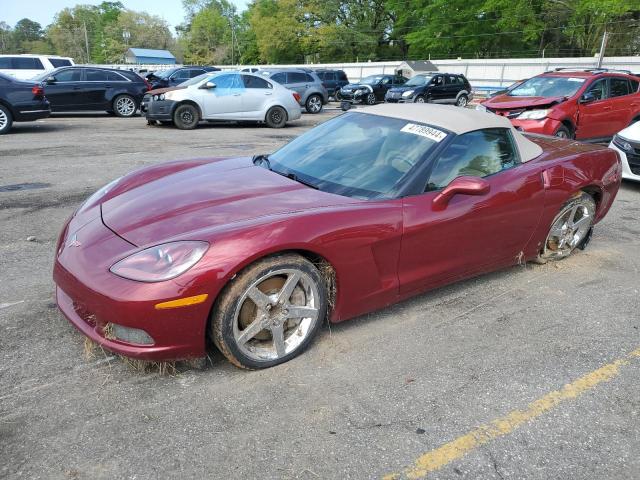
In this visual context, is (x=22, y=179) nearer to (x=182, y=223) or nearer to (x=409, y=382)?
(x=182, y=223)

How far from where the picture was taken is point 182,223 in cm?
279

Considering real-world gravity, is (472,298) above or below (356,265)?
below

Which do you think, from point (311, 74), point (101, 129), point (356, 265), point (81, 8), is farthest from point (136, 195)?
point (81, 8)

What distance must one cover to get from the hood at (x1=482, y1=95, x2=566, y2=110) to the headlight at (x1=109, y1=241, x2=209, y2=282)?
9.15 m

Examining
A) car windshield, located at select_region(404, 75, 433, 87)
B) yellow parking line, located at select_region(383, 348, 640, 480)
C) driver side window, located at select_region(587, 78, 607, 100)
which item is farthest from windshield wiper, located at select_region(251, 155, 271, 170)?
car windshield, located at select_region(404, 75, 433, 87)

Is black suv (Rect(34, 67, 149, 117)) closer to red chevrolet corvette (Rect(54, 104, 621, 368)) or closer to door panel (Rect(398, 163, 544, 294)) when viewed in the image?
red chevrolet corvette (Rect(54, 104, 621, 368))

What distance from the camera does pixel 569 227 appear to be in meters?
4.60

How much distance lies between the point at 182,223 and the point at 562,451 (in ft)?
7.12

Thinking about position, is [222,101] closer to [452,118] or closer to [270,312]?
[452,118]

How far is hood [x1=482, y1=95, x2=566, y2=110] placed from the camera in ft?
32.5

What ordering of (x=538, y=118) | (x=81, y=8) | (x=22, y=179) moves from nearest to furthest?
(x=22, y=179) → (x=538, y=118) → (x=81, y=8)

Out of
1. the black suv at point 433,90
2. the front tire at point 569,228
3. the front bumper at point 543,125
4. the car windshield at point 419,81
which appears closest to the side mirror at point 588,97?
the front bumper at point 543,125

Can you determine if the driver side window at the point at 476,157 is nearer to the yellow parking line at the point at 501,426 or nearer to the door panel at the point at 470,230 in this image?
the door panel at the point at 470,230

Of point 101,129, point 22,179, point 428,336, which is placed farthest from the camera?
point 101,129
